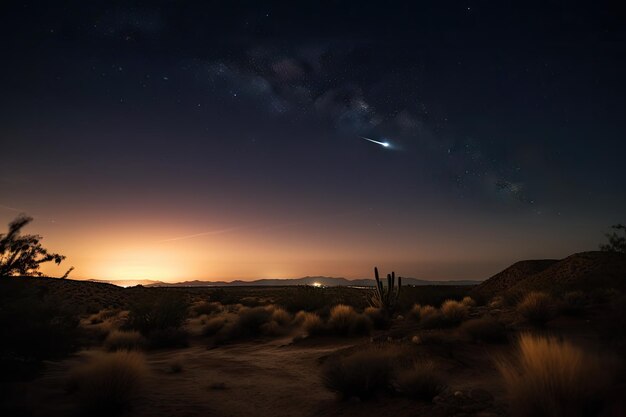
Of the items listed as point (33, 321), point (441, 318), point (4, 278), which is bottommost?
point (441, 318)

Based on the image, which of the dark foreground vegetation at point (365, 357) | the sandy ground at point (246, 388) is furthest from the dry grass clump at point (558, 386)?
the sandy ground at point (246, 388)

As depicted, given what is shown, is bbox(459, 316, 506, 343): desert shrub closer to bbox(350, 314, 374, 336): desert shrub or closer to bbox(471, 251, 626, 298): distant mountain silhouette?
bbox(350, 314, 374, 336): desert shrub

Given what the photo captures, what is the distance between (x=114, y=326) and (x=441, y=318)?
669 inches

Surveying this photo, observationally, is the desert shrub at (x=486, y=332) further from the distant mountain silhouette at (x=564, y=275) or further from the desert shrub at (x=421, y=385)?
the distant mountain silhouette at (x=564, y=275)

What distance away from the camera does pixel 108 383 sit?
22.3 ft

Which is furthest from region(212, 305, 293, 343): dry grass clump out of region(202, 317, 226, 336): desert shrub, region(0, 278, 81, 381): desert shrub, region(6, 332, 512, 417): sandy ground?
region(0, 278, 81, 381): desert shrub

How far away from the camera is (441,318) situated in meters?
15.8

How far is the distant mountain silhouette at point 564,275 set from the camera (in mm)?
24206

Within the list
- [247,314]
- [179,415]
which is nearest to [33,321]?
[179,415]

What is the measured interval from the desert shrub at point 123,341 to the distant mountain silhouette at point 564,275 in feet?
69.1

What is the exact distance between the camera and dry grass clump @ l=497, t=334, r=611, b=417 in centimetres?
417

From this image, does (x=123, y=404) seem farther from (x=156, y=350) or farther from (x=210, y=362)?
(x=156, y=350)

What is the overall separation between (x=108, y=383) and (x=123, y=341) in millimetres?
8991

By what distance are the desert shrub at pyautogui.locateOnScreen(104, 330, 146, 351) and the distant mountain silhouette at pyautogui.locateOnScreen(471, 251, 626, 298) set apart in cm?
2107
